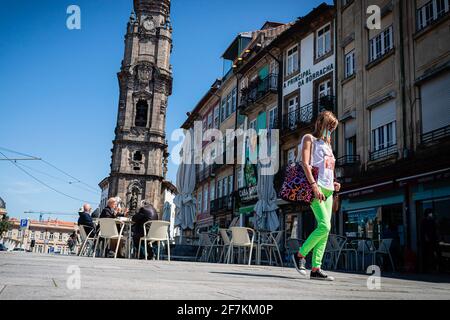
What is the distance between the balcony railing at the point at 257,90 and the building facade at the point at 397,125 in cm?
636

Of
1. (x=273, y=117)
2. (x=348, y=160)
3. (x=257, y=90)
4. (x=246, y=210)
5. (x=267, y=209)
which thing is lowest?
(x=267, y=209)

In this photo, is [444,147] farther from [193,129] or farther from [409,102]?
[193,129]

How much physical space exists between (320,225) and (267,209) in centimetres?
1274

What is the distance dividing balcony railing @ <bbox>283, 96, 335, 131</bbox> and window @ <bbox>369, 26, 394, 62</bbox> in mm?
2956

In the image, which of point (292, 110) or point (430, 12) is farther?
point (292, 110)

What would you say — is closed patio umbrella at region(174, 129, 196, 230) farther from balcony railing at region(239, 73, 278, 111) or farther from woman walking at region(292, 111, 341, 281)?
woman walking at region(292, 111, 341, 281)

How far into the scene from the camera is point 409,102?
606 inches

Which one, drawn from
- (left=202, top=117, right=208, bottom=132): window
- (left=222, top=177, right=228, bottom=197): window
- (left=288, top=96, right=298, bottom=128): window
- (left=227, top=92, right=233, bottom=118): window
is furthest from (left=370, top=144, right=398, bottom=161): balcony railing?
(left=202, top=117, right=208, bottom=132): window

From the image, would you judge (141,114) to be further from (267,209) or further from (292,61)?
(267,209)

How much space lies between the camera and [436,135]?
14.1 metres

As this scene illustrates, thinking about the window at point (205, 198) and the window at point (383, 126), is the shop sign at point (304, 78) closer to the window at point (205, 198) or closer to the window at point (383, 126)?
the window at point (383, 126)

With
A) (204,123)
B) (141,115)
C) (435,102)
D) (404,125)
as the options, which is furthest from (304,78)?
(141,115)

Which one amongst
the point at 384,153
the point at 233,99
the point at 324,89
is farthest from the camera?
the point at 233,99
